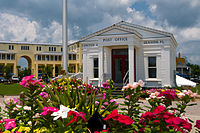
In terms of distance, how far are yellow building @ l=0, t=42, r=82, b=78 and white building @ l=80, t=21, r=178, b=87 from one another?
1814 inches

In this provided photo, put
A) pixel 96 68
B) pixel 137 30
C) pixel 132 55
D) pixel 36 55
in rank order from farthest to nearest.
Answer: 1. pixel 36 55
2. pixel 96 68
3. pixel 137 30
4. pixel 132 55

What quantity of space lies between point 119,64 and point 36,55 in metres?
55.9

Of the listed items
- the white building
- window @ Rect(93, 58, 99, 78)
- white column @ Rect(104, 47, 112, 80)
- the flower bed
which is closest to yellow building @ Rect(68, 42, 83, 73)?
window @ Rect(93, 58, 99, 78)

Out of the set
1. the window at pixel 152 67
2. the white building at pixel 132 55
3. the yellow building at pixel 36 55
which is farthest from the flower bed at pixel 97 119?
the yellow building at pixel 36 55

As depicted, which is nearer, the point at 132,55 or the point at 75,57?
the point at 132,55

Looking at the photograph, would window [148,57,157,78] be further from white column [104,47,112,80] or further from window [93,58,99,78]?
window [93,58,99,78]

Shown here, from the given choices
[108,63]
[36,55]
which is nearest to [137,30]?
[108,63]

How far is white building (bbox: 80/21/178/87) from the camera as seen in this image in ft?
54.2

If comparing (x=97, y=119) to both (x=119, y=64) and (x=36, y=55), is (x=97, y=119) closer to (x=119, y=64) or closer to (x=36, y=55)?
(x=119, y=64)

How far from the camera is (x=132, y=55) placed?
1619cm

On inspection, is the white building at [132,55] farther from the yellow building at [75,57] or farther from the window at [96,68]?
the yellow building at [75,57]

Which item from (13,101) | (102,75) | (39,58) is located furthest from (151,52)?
(39,58)

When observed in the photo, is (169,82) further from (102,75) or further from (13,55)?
(13,55)

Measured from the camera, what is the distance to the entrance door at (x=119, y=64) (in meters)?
18.1
